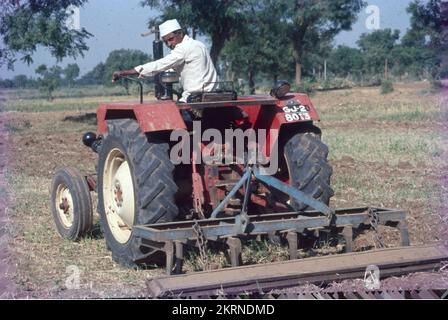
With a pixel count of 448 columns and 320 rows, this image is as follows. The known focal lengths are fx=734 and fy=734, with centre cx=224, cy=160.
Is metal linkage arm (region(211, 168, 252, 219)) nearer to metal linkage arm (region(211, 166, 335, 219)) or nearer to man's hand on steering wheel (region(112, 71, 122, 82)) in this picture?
metal linkage arm (region(211, 166, 335, 219))

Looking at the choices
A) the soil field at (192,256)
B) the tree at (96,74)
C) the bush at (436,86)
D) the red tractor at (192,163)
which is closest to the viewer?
the soil field at (192,256)

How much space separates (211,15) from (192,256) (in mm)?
23209

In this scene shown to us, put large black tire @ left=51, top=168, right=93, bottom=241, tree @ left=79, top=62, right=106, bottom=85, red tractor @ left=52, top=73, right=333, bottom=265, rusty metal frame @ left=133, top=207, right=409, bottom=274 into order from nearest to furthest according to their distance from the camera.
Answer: rusty metal frame @ left=133, top=207, right=409, bottom=274, red tractor @ left=52, top=73, right=333, bottom=265, large black tire @ left=51, top=168, right=93, bottom=241, tree @ left=79, top=62, right=106, bottom=85

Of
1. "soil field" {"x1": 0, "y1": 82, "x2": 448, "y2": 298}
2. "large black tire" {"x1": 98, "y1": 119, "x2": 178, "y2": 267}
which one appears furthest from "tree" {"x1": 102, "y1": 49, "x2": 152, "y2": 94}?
"large black tire" {"x1": 98, "y1": 119, "x2": 178, "y2": 267}

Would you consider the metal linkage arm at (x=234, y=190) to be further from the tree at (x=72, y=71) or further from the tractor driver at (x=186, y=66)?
the tree at (x=72, y=71)

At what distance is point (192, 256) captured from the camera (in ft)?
18.9

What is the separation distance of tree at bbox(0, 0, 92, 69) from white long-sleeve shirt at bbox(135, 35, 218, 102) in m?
16.6

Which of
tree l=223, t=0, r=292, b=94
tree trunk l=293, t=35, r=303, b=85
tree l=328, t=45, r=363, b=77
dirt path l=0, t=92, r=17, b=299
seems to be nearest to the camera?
dirt path l=0, t=92, r=17, b=299

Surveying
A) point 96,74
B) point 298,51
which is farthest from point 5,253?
point 298,51

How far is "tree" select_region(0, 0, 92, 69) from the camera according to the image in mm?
23109

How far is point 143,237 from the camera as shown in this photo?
5.31m

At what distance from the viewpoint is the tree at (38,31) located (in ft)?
75.8

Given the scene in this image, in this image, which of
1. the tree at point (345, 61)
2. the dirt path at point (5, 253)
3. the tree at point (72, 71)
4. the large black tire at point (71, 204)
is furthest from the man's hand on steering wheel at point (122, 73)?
the tree at point (345, 61)

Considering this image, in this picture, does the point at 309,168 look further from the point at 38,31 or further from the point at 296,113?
A: the point at 38,31
